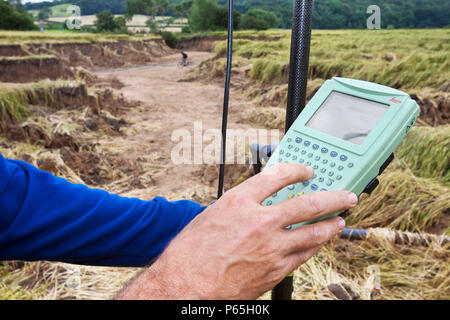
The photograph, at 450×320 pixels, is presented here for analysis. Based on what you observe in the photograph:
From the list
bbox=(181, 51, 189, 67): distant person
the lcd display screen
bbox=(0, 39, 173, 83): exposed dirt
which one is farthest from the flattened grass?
bbox=(0, 39, 173, 83): exposed dirt

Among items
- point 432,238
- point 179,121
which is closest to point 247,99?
point 179,121

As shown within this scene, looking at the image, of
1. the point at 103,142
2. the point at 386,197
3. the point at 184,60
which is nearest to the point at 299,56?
the point at 386,197

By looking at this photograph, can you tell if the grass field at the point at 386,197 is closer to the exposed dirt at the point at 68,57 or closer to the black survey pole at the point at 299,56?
the black survey pole at the point at 299,56

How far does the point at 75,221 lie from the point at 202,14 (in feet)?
10.7

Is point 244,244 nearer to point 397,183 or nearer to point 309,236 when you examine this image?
point 309,236

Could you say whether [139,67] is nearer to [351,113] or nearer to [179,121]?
[179,121]

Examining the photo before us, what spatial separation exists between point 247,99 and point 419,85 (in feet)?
4.35

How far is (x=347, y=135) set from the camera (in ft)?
0.96

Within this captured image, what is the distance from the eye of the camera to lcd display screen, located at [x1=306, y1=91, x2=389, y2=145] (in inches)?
11.2

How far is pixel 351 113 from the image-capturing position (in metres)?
0.30

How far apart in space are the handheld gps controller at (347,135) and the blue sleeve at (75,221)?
15 centimetres

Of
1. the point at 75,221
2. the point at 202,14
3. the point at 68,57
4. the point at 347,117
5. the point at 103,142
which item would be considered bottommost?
the point at 103,142

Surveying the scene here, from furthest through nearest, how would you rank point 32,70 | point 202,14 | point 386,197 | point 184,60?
point 184,60
point 32,70
point 202,14
point 386,197

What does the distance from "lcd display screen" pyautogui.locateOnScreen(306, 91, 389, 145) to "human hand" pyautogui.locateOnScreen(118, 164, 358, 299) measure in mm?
78
